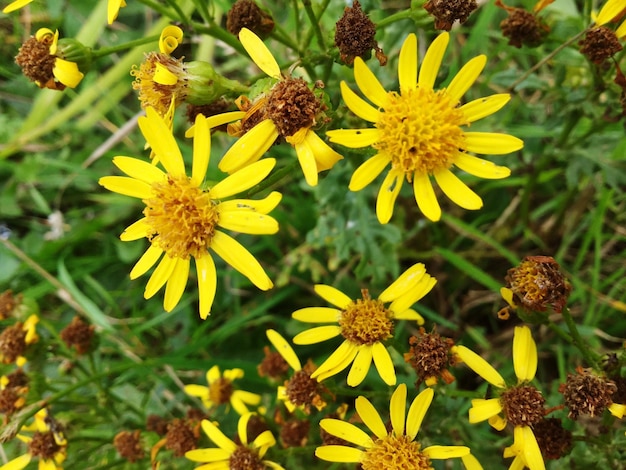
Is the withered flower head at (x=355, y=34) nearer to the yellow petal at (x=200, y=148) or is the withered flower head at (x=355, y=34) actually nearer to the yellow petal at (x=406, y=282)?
the yellow petal at (x=200, y=148)

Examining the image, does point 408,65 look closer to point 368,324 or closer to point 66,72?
point 368,324

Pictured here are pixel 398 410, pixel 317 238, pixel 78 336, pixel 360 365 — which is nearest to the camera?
pixel 398 410

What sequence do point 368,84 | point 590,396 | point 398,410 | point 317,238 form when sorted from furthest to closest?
point 317,238
point 398,410
point 368,84
point 590,396

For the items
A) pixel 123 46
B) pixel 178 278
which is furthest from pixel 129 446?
pixel 123 46

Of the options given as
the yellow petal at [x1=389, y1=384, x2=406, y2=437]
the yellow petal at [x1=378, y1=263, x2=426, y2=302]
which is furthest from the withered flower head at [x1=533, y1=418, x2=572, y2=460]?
Result: the yellow petal at [x1=378, y1=263, x2=426, y2=302]

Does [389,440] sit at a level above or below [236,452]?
above

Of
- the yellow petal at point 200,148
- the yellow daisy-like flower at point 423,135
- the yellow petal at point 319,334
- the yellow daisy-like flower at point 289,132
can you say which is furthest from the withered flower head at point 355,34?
the yellow petal at point 319,334

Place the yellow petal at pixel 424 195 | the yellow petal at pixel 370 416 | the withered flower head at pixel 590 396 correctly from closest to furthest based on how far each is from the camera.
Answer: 1. the withered flower head at pixel 590 396
2. the yellow petal at pixel 424 195
3. the yellow petal at pixel 370 416
